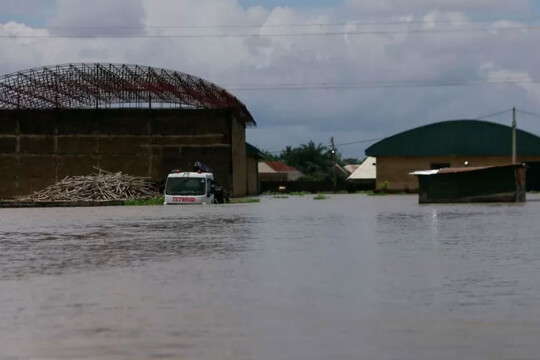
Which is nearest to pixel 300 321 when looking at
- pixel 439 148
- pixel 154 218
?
pixel 154 218

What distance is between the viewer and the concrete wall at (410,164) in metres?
72.6

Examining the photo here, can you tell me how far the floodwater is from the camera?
8.07 meters

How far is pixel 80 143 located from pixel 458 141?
102ft

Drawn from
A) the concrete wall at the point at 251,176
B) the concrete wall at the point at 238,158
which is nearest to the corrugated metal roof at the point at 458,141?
the concrete wall at the point at 251,176

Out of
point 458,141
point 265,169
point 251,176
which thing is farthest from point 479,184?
point 265,169

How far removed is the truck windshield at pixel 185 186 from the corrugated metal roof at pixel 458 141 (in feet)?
103

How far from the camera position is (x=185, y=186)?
1722 inches

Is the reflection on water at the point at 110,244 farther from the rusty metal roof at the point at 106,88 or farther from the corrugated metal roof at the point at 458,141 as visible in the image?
the corrugated metal roof at the point at 458,141

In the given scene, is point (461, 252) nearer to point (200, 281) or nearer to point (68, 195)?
point (200, 281)

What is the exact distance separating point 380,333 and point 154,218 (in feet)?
77.9

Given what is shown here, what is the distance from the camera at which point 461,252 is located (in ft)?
56.2

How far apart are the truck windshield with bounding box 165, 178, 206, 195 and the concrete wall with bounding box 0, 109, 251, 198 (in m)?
11.6

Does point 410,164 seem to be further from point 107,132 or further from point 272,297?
point 272,297

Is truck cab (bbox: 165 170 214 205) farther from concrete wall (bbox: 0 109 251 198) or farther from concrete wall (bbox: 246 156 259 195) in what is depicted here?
concrete wall (bbox: 246 156 259 195)
